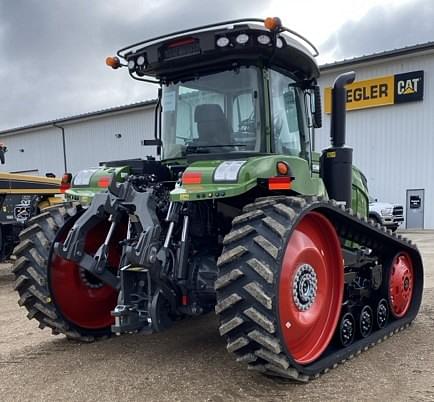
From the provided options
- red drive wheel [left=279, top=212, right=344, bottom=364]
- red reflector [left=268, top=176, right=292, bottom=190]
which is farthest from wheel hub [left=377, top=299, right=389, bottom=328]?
red reflector [left=268, top=176, right=292, bottom=190]

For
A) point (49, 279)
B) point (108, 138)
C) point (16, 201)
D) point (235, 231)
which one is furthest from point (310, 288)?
point (108, 138)

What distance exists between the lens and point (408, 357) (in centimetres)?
440

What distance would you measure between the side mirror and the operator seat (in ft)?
3.02

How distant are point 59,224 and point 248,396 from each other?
2299 mm

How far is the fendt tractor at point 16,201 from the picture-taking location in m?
9.21

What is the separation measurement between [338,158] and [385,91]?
17231 mm

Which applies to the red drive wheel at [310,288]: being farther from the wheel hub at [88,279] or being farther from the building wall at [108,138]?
the building wall at [108,138]

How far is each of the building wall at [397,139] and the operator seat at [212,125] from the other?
1516 centimetres

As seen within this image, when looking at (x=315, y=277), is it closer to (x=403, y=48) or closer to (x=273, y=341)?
(x=273, y=341)

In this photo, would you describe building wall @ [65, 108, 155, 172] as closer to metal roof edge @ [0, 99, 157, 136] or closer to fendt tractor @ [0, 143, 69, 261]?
metal roof edge @ [0, 99, 157, 136]

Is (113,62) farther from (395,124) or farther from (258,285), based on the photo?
(395,124)

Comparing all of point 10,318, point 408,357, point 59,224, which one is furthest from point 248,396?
point 10,318

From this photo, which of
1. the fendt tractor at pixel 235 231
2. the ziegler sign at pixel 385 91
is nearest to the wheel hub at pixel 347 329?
the fendt tractor at pixel 235 231

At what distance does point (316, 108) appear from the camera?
15.6 feet
